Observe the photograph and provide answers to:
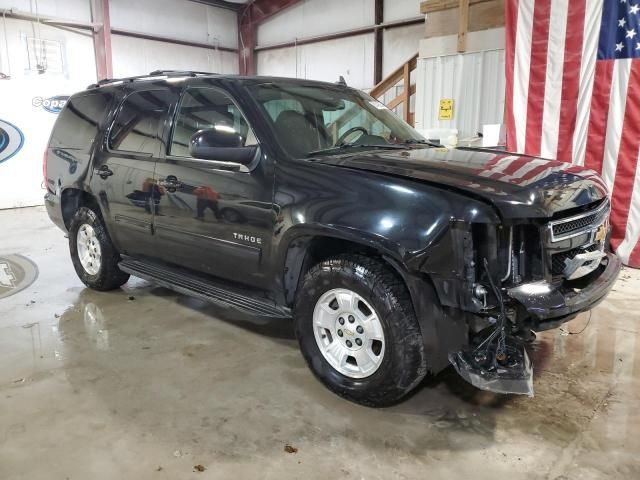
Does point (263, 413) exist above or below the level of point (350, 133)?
below

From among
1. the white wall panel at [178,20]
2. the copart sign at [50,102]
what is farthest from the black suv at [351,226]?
the white wall panel at [178,20]

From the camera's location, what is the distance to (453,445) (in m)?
2.38

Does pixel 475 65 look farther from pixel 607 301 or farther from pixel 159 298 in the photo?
pixel 159 298

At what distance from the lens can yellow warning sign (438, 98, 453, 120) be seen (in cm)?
690

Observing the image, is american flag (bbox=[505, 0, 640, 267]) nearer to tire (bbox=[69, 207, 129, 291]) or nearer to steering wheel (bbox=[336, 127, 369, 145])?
steering wheel (bbox=[336, 127, 369, 145])

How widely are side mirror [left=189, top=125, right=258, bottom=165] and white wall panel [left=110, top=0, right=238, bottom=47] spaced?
1240 cm

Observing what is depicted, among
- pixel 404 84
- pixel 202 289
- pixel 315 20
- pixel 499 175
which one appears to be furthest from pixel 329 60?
→ pixel 499 175

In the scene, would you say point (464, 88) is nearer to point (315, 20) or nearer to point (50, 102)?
point (50, 102)

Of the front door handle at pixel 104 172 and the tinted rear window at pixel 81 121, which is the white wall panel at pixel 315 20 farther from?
the front door handle at pixel 104 172

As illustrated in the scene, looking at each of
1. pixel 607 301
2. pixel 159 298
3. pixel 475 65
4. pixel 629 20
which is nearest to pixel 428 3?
pixel 475 65

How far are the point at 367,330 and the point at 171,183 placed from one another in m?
1.70

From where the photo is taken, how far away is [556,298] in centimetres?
224

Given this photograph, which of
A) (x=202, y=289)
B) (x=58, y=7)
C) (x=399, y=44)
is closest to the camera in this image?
(x=202, y=289)

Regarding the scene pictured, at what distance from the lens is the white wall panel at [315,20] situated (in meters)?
13.2
